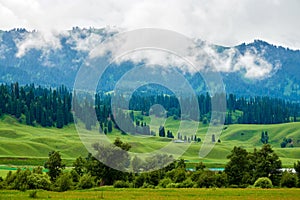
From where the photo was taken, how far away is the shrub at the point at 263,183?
264 ft

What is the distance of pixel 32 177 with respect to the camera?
233ft

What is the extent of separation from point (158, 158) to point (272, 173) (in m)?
20.6

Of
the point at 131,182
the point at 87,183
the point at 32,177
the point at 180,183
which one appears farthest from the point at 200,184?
the point at 32,177

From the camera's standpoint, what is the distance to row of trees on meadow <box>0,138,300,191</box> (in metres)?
79.6

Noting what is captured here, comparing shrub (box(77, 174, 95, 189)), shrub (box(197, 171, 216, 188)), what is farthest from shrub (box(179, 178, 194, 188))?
shrub (box(77, 174, 95, 189))

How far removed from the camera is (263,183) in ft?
266

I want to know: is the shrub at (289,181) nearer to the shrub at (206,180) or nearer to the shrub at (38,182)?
the shrub at (206,180)

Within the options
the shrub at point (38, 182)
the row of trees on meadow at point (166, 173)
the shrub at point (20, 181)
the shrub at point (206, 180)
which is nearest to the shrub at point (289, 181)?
the row of trees on meadow at point (166, 173)

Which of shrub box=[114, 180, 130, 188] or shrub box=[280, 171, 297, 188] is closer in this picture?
shrub box=[114, 180, 130, 188]

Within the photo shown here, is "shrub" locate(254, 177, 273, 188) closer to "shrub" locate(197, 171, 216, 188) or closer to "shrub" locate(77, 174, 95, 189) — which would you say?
"shrub" locate(197, 171, 216, 188)

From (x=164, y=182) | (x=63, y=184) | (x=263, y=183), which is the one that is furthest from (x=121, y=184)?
(x=263, y=183)

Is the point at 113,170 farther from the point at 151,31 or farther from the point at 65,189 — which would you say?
the point at 151,31

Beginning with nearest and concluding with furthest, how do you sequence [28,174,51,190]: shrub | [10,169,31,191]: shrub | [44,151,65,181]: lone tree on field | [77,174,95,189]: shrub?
[10,169,31,191]: shrub < [28,174,51,190]: shrub < [77,174,95,189]: shrub < [44,151,65,181]: lone tree on field

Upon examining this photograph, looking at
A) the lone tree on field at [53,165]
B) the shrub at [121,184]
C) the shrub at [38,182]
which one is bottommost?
the shrub at [121,184]
